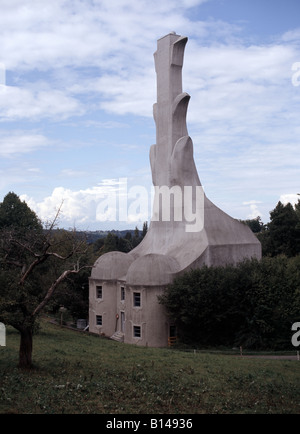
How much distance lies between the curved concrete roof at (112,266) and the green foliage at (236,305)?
678cm

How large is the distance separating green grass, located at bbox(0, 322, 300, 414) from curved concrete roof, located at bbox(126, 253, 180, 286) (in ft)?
34.3

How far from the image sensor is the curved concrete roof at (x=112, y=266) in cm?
3947

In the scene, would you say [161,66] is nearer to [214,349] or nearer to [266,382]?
[214,349]

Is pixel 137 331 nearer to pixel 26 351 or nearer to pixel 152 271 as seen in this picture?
pixel 152 271

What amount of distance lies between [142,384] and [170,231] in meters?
23.8

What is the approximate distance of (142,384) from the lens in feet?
53.5

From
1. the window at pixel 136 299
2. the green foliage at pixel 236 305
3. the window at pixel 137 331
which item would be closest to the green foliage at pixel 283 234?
the green foliage at pixel 236 305

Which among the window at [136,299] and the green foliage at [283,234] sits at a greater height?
the green foliage at [283,234]

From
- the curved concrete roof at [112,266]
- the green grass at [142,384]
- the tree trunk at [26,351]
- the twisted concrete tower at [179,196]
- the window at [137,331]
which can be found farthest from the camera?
the curved concrete roof at [112,266]

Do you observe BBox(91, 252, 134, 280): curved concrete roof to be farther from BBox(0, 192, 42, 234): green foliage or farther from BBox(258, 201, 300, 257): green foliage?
BBox(258, 201, 300, 257): green foliage

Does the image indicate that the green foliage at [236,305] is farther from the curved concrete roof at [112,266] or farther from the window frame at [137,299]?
the curved concrete roof at [112,266]

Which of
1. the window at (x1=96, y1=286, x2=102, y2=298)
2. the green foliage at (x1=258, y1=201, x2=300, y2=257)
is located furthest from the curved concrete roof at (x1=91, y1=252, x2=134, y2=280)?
the green foliage at (x1=258, y1=201, x2=300, y2=257)
